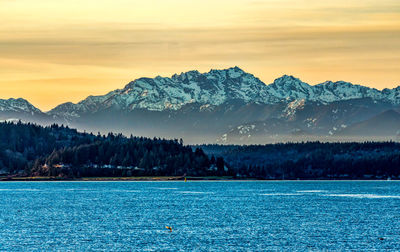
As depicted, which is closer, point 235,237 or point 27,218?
point 235,237

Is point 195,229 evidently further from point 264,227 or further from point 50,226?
point 50,226

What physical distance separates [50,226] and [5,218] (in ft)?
88.9

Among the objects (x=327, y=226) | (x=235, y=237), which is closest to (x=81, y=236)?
(x=235, y=237)

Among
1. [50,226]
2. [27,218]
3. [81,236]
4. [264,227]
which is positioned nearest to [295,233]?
[264,227]

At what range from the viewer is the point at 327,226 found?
169250 mm

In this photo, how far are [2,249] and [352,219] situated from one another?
275 ft

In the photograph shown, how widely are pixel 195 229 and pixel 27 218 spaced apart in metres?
48.3

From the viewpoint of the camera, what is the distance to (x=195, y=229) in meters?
A: 165

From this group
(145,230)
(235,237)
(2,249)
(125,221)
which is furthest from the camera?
(125,221)

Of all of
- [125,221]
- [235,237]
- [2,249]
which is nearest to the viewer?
[2,249]

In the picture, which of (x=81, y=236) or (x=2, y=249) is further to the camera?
(x=81, y=236)

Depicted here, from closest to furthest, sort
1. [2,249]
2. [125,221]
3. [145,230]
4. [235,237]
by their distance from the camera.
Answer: [2,249] < [235,237] < [145,230] < [125,221]

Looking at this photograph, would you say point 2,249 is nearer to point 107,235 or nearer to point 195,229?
point 107,235

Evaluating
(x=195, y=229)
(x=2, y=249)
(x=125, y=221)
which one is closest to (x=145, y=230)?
(x=195, y=229)
